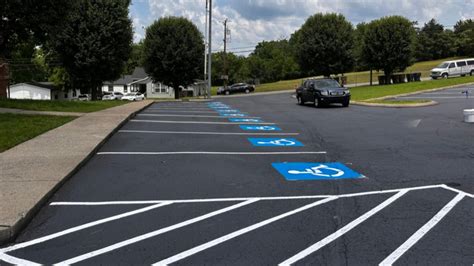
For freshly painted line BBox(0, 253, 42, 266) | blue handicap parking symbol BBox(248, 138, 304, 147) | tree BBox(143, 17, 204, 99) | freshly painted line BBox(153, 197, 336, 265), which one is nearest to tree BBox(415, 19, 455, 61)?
tree BBox(143, 17, 204, 99)

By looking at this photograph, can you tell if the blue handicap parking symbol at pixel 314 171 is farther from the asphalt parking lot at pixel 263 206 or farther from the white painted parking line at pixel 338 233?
the white painted parking line at pixel 338 233

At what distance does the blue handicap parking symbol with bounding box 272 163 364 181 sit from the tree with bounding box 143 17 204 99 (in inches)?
1681

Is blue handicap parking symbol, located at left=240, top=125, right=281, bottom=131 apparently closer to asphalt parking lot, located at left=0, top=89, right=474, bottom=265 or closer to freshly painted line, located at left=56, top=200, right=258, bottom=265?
asphalt parking lot, located at left=0, top=89, right=474, bottom=265

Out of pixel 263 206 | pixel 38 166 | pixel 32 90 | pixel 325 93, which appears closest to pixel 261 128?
pixel 38 166

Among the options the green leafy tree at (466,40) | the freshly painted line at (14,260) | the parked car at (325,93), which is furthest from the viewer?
the green leafy tree at (466,40)

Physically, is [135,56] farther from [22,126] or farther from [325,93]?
[22,126]

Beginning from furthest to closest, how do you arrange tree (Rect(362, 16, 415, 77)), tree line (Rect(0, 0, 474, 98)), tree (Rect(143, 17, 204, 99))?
tree (Rect(143, 17, 204, 99)) < tree (Rect(362, 16, 415, 77)) < tree line (Rect(0, 0, 474, 98))

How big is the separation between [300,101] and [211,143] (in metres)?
16.8

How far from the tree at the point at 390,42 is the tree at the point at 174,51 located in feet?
60.7

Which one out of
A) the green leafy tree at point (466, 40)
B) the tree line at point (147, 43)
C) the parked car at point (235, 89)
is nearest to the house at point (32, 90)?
the tree line at point (147, 43)

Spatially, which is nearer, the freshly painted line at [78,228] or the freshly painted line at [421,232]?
Result: the freshly painted line at [421,232]

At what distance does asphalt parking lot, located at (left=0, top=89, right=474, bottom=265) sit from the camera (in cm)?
436

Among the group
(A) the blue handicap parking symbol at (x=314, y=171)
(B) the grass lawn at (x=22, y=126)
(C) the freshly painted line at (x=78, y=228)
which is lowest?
(C) the freshly painted line at (x=78, y=228)

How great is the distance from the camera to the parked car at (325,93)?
918 inches
